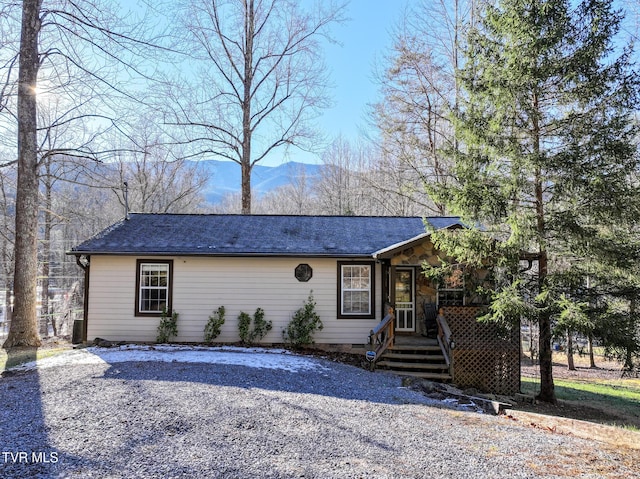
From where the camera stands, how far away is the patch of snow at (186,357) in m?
7.84

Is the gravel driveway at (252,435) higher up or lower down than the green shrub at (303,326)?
lower down

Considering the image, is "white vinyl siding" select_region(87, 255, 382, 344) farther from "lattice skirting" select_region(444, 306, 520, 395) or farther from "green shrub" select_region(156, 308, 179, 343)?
"lattice skirting" select_region(444, 306, 520, 395)

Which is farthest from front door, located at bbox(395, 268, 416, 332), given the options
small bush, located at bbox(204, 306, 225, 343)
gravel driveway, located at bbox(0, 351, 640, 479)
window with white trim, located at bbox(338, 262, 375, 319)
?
small bush, located at bbox(204, 306, 225, 343)

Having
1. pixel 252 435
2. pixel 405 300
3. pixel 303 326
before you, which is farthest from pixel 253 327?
pixel 252 435

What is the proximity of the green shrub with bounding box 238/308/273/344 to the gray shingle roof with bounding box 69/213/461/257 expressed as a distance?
5.13 ft

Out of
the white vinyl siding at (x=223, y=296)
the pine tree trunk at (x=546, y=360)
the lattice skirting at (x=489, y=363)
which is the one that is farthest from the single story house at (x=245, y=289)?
the pine tree trunk at (x=546, y=360)

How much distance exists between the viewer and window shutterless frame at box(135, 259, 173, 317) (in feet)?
34.0

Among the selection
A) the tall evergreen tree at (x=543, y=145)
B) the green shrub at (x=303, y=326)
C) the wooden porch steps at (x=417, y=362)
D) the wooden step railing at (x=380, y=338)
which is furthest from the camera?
the green shrub at (x=303, y=326)

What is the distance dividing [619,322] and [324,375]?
4868 mm

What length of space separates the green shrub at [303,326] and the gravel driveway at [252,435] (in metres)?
3.26

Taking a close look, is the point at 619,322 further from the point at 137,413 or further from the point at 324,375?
the point at 137,413

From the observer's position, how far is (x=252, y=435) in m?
4.36

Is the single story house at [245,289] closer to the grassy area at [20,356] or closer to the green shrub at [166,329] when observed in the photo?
the green shrub at [166,329]

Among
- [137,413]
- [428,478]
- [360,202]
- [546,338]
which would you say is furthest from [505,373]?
[360,202]
